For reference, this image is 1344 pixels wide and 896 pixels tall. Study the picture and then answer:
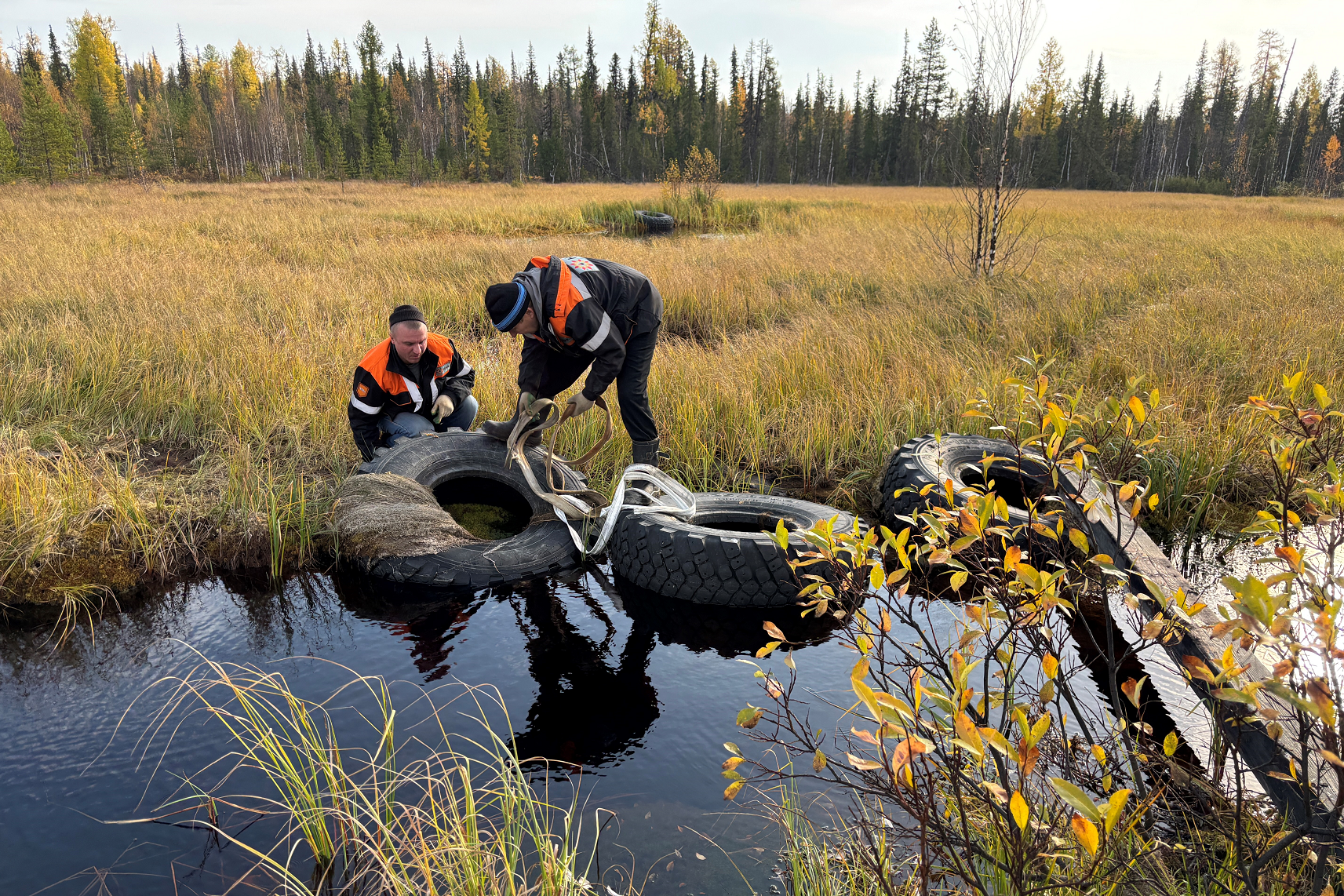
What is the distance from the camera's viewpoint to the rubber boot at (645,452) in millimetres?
4641

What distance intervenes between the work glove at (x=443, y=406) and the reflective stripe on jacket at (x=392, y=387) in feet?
0.12

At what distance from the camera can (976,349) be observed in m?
6.20

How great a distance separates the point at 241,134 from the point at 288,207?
38.8 metres

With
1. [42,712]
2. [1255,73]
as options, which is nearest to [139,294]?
[42,712]

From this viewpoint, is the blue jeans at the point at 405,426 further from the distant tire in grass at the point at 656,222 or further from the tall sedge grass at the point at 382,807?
the distant tire in grass at the point at 656,222

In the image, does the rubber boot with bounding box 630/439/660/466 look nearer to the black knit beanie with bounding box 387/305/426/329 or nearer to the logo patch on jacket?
the logo patch on jacket

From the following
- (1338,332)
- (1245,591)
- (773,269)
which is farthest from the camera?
(773,269)

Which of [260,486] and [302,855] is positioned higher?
[260,486]

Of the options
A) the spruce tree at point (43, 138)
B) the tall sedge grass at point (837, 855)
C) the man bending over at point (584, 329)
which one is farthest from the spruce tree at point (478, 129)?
the tall sedge grass at point (837, 855)

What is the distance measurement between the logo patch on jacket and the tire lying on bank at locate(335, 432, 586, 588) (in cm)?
116

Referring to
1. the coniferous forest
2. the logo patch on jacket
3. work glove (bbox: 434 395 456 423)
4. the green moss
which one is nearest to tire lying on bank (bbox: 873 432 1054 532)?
the logo patch on jacket

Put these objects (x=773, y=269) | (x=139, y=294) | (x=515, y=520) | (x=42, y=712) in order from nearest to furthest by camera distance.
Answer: (x=42, y=712)
(x=515, y=520)
(x=139, y=294)
(x=773, y=269)

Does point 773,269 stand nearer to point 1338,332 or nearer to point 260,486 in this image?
point 1338,332

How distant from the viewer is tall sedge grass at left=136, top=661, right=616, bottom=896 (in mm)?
1735
